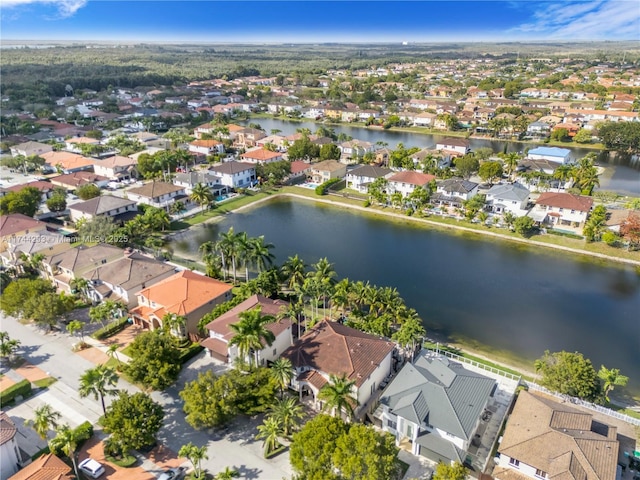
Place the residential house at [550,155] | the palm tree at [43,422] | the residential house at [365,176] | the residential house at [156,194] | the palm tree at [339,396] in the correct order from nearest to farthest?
the palm tree at [43,422] < the palm tree at [339,396] < the residential house at [156,194] < the residential house at [365,176] < the residential house at [550,155]

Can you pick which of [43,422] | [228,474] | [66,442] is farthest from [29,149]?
[228,474]

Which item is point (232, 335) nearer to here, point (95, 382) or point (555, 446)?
point (95, 382)

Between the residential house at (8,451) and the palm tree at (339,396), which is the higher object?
the palm tree at (339,396)

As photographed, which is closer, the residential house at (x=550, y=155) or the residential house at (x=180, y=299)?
the residential house at (x=180, y=299)

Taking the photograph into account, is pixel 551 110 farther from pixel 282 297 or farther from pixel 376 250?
pixel 282 297

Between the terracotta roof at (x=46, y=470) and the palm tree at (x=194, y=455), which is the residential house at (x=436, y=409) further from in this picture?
the terracotta roof at (x=46, y=470)

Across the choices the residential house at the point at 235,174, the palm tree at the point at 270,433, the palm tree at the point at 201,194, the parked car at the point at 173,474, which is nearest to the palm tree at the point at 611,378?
Result: the palm tree at the point at 270,433
